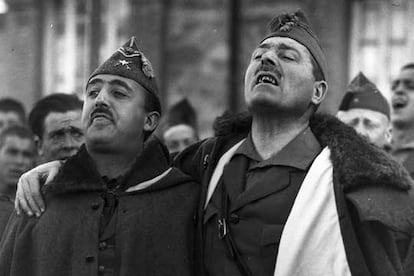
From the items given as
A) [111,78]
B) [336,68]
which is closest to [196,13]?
[336,68]

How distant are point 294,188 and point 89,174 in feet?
3.12

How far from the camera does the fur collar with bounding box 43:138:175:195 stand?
4.19m

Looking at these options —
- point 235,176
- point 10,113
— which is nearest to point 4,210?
point 235,176

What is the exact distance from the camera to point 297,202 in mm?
4004

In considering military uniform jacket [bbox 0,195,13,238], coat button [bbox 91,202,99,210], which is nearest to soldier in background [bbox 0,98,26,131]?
military uniform jacket [bbox 0,195,13,238]

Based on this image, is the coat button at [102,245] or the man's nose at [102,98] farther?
the man's nose at [102,98]

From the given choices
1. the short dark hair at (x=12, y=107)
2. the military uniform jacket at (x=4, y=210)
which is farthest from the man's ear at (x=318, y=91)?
the short dark hair at (x=12, y=107)

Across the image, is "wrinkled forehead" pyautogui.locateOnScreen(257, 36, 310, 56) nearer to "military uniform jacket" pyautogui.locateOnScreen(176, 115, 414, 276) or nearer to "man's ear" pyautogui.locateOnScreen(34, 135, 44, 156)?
"military uniform jacket" pyautogui.locateOnScreen(176, 115, 414, 276)

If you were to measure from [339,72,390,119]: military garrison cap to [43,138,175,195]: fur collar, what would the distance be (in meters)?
2.27

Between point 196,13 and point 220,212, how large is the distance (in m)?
7.15

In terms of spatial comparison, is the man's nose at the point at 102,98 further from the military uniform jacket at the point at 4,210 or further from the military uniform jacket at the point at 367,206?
the military uniform jacket at the point at 4,210

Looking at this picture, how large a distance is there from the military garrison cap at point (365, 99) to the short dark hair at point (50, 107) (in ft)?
6.02

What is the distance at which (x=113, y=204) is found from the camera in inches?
165

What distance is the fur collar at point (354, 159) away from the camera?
3.97 m
